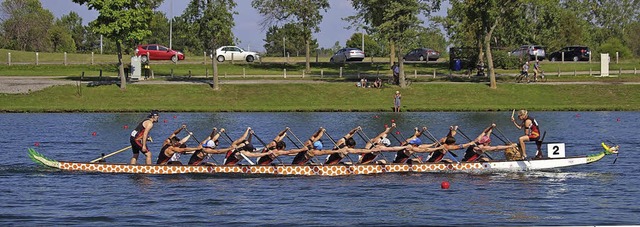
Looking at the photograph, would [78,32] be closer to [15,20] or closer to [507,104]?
[15,20]

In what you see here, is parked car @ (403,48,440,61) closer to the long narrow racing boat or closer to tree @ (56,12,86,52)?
tree @ (56,12,86,52)

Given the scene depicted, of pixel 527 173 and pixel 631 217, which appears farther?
pixel 527 173

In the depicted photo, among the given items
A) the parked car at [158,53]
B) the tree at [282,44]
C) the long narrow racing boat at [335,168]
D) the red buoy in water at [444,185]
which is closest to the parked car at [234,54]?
the parked car at [158,53]

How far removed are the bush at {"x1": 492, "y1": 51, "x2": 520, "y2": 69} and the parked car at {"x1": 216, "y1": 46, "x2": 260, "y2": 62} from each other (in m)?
23.2

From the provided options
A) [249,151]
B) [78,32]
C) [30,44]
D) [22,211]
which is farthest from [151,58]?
[22,211]

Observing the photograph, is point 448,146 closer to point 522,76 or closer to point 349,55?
point 522,76

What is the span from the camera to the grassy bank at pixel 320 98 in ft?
211

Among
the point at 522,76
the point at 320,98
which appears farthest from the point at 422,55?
the point at 320,98

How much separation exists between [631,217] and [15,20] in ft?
343

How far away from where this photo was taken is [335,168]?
3341cm

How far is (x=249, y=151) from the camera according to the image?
33875 mm

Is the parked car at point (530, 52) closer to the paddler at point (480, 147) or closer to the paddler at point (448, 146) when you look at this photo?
the paddler at point (480, 147)

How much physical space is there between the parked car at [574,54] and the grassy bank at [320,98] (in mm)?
25400

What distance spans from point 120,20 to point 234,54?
28.2 m
